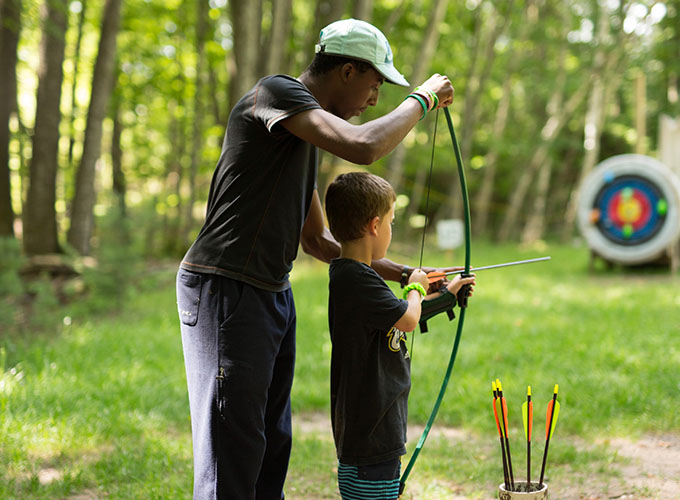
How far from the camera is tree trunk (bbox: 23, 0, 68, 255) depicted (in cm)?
959

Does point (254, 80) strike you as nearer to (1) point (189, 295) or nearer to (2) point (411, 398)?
(2) point (411, 398)

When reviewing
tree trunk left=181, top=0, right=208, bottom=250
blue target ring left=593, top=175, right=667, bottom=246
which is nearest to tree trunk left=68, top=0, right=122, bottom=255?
tree trunk left=181, top=0, right=208, bottom=250

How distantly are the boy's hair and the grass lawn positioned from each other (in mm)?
1452

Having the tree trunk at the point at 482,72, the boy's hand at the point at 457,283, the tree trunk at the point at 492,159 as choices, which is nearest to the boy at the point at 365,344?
the boy's hand at the point at 457,283

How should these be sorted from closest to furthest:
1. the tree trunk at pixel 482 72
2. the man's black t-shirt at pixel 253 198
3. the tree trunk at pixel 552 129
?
the man's black t-shirt at pixel 253 198, the tree trunk at pixel 552 129, the tree trunk at pixel 482 72

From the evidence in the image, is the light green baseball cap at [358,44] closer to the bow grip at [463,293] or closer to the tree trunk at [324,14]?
the bow grip at [463,293]

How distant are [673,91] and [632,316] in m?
11.9

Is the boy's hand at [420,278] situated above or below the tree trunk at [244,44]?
below

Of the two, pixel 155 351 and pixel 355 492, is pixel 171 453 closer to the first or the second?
pixel 355 492

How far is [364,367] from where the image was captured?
7.49 feet

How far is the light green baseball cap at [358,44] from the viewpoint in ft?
6.73

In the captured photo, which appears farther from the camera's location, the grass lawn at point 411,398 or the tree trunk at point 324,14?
the tree trunk at point 324,14

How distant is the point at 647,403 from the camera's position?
13.5 feet

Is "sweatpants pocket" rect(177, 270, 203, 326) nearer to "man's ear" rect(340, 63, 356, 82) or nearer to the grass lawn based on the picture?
"man's ear" rect(340, 63, 356, 82)
